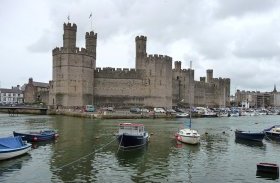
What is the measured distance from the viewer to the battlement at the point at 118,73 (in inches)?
2776

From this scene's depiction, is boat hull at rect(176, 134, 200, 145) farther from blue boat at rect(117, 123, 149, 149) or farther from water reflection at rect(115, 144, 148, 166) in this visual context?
water reflection at rect(115, 144, 148, 166)

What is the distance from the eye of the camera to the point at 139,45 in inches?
2940

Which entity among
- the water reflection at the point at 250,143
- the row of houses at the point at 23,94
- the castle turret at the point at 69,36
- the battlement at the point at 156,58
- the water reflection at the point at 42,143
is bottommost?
the water reflection at the point at 250,143

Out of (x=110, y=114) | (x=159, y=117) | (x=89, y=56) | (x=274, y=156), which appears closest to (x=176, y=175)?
(x=274, y=156)

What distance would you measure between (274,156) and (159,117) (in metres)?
37.8

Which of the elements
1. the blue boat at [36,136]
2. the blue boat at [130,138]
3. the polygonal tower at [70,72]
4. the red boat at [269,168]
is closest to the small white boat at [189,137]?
the blue boat at [130,138]

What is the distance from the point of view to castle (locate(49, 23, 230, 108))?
65312 millimetres

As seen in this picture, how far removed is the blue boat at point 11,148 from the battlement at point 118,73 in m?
48.5

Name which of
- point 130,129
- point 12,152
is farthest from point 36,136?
point 12,152

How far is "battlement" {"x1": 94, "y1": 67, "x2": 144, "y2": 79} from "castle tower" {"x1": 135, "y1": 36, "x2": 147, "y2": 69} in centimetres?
180

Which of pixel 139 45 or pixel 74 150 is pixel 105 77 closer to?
pixel 139 45

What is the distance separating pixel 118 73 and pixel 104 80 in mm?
2776

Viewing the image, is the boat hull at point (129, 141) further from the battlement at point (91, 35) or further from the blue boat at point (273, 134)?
the battlement at point (91, 35)

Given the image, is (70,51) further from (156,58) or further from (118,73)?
(156,58)
